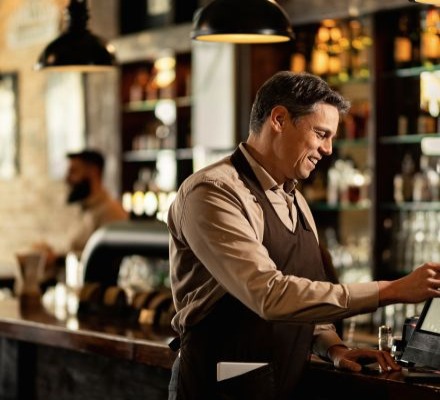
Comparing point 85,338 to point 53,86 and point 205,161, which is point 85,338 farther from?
point 53,86

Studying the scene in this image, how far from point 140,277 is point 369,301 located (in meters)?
2.73

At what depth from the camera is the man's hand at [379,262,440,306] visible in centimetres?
230

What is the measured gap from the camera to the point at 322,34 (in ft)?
21.1

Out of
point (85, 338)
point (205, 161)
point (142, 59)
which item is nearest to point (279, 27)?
point (85, 338)

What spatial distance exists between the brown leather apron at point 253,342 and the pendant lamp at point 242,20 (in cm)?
95

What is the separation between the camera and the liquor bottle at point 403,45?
5938 mm

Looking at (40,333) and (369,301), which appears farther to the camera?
(40,333)

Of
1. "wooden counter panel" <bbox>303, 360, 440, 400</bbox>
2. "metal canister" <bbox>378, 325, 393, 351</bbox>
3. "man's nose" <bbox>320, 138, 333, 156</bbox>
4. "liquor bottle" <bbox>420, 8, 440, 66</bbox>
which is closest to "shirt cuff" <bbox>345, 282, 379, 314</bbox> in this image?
"wooden counter panel" <bbox>303, 360, 440, 400</bbox>

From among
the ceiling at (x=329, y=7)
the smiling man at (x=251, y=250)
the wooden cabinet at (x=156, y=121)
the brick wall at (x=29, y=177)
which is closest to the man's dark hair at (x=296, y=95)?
the smiling man at (x=251, y=250)

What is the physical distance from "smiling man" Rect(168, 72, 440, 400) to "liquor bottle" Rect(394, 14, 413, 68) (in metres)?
3.49

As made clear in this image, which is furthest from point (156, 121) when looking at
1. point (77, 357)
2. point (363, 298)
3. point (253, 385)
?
point (363, 298)

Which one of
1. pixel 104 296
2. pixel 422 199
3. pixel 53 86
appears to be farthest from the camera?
pixel 53 86

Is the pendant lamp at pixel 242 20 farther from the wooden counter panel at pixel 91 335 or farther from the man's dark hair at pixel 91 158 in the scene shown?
the man's dark hair at pixel 91 158

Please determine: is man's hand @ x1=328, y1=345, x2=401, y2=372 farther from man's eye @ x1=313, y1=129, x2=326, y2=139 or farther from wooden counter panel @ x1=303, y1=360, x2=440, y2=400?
man's eye @ x1=313, y1=129, x2=326, y2=139
